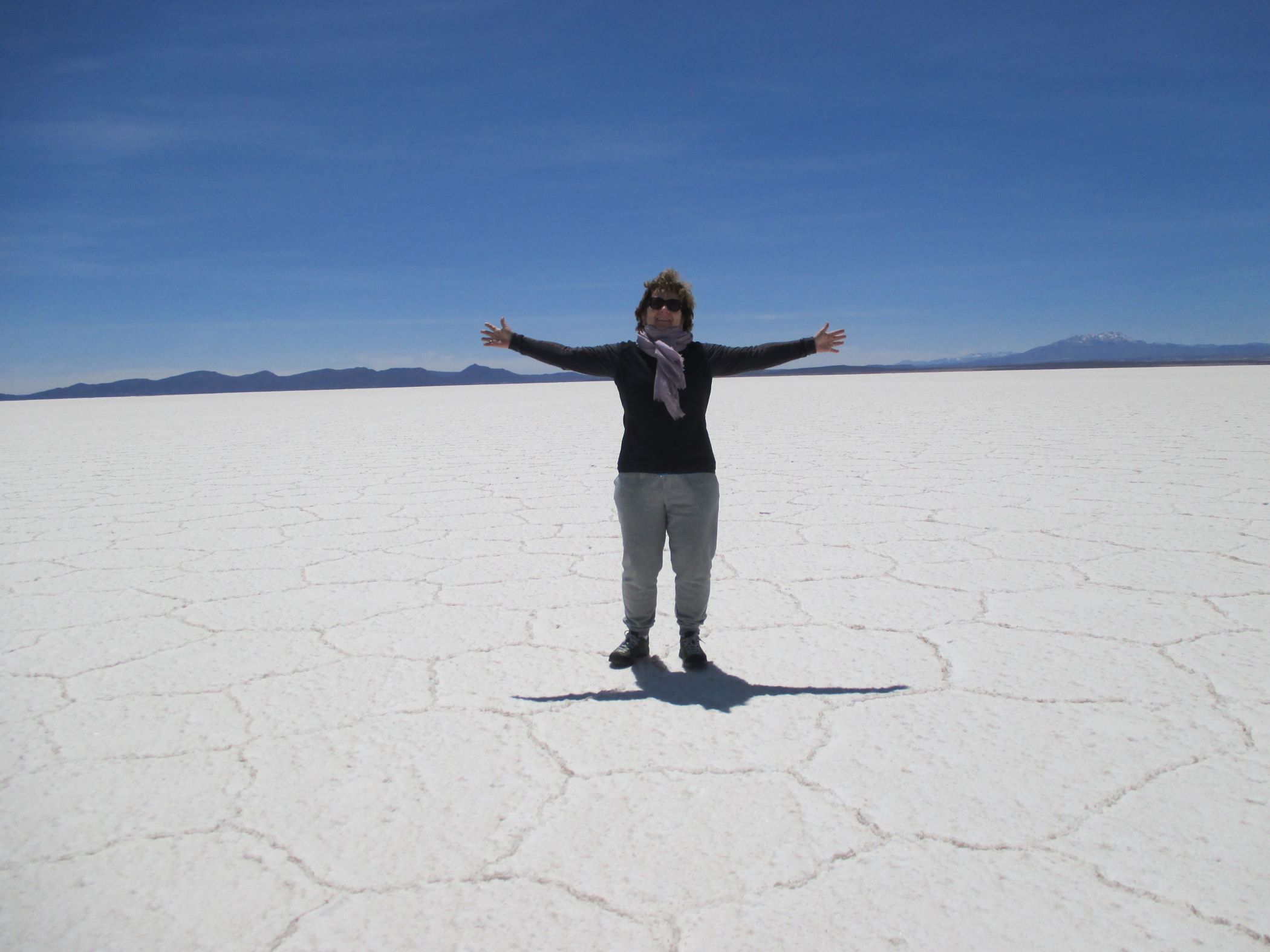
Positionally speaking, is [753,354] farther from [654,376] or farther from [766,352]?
[654,376]

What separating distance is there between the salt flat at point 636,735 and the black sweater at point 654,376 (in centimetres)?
49

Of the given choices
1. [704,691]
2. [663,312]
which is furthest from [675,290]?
[704,691]

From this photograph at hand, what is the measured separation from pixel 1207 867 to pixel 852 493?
3024 mm

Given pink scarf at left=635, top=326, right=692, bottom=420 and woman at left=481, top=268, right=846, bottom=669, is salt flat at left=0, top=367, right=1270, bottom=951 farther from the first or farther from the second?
pink scarf at left=635, top=326, right=692, bottom=420

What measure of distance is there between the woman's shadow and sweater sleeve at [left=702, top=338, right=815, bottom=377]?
2.24ft

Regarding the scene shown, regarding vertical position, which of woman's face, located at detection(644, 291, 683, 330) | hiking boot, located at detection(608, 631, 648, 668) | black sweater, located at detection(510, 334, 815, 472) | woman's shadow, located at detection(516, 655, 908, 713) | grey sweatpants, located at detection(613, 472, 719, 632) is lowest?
woman's shadow, located at detection(516, 655, 908, 713)

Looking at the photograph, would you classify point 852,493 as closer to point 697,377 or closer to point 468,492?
point 468,492

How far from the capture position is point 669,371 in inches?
69.5

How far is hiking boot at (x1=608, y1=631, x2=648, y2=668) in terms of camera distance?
190cm

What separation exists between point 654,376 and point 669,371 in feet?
0.20

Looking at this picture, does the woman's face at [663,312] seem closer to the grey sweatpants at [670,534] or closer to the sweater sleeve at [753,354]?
the sweater sleeve at [753,354]

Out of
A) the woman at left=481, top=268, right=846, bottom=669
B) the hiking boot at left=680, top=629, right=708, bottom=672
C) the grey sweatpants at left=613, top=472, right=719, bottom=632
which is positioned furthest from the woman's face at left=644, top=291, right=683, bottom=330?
the hiking boot at left=680, top=629, right=708, bottom=672

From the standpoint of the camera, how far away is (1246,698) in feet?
5.36

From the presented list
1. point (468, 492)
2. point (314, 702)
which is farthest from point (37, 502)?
point (314, 702)
